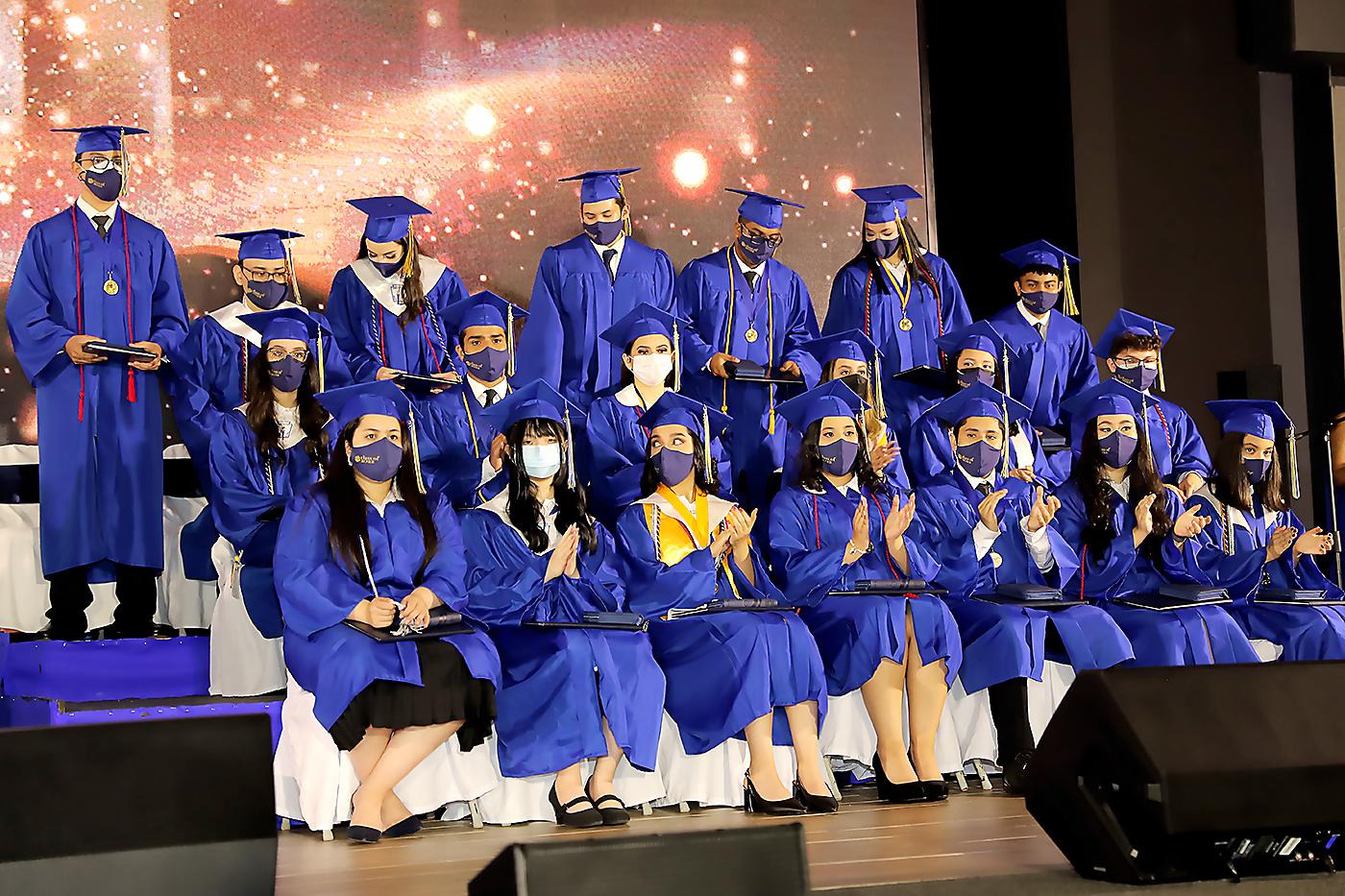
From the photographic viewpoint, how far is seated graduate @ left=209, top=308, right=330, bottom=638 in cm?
591

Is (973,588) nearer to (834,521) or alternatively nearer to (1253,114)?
(834,521)

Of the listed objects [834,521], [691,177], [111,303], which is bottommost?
[834,521]

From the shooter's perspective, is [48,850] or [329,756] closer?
[48,850]

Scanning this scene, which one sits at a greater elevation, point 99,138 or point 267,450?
point 99,138

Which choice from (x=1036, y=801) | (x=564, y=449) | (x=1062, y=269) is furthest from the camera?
(x=1062, y=269)

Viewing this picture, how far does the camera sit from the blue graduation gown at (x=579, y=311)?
22.9 feet

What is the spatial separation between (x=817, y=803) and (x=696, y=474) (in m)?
1.26

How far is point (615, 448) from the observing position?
20.5ft

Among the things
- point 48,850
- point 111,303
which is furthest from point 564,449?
point 48,850

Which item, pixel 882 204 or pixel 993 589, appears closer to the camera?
pixel 993 589

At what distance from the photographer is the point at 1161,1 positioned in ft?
30.2

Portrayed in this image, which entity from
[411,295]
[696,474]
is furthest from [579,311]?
[696,474]

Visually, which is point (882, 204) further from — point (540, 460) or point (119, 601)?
point (119, 601)

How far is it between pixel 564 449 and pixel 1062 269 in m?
3.14
